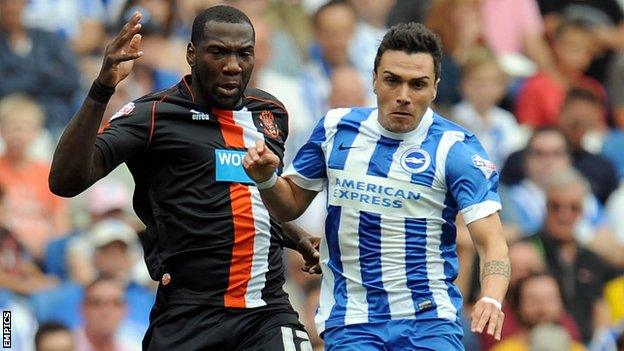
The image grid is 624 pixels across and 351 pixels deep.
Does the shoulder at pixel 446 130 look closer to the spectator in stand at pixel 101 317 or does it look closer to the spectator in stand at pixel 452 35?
the spectator in stand at pixel 101 317

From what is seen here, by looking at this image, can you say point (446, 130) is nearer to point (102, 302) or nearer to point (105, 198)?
point (102, 302)

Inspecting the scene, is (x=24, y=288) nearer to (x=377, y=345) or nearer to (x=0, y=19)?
(x=0, y=19)

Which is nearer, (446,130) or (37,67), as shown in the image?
(446,130)

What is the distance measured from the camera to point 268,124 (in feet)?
25.8

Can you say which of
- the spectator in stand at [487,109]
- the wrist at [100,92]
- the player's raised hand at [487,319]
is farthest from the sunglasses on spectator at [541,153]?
the wrist at [100,92]

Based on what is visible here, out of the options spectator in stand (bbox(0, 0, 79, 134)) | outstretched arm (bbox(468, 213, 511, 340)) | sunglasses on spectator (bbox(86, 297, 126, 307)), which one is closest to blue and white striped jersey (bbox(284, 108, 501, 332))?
outstretched arm (bbox(468, 213, 511, 340))

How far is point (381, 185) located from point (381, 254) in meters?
0.34

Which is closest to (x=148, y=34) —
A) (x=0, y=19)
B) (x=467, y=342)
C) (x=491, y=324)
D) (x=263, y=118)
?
(x=0, y=19)

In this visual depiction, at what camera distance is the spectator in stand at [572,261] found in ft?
46.1

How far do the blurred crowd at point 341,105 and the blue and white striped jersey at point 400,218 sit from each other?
211 inches

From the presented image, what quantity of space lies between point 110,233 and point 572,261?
467 centimetres

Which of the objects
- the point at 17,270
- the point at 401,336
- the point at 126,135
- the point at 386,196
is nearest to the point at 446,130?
the point at 386,196

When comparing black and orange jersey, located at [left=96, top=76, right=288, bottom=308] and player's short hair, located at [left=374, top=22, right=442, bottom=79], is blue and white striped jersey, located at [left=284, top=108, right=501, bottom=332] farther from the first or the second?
black and orange jersey, located at [left=96, top=76, right=288, bottom=308]

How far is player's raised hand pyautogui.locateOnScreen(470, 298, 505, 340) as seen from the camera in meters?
6.47
